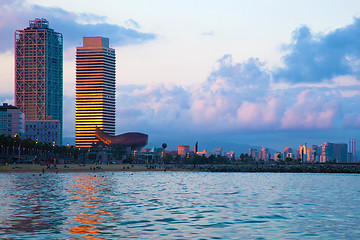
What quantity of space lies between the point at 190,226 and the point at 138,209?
12121mm

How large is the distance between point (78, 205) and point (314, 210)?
23.9 m

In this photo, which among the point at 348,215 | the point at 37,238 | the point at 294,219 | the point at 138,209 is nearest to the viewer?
the point at 37,238

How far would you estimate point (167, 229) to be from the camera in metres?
33.2

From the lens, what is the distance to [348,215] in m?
43.1

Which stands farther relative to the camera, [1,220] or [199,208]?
[199,208]

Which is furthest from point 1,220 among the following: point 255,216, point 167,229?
point 255,216

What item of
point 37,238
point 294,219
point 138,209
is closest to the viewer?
point 37,238

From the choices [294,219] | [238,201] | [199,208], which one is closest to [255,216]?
[294,219]

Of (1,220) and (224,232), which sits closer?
(224,232)

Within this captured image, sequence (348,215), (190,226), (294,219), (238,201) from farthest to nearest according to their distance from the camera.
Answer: (238,201) < (348,215) < (294,219) < (190,226)

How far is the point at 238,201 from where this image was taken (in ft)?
185

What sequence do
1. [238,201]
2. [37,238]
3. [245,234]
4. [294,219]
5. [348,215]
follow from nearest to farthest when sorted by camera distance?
[37,238]
[245,234]
[294,219]
[348,215]
[238,201]

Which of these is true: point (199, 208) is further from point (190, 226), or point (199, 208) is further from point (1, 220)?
point (1, 220)

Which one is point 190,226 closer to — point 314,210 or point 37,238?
point 37,238
